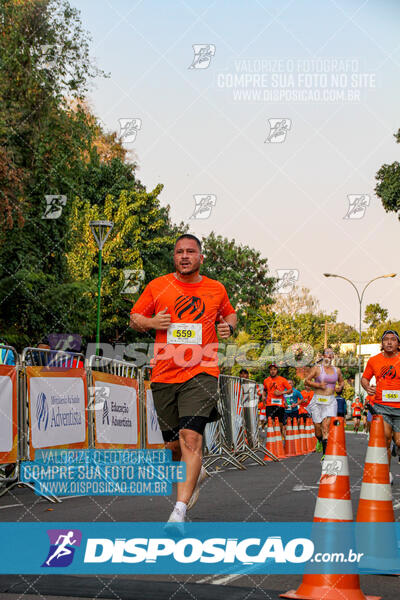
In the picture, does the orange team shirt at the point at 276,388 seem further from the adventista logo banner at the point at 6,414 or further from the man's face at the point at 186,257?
the man's face at the point at 186,257

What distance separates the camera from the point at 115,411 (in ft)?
39.1

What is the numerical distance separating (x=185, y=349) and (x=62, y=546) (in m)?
1.67

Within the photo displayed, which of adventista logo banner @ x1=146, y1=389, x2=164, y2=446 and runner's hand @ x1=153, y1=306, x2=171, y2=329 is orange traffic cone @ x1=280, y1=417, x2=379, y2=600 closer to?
runner's hand @ x1=153, y1=306, x2=171, y2=329

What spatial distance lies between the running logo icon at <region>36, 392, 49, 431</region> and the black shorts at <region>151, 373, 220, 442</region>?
3.41 meters

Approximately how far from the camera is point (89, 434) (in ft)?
35.7

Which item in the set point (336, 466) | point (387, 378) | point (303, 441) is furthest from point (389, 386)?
point (303, 441)

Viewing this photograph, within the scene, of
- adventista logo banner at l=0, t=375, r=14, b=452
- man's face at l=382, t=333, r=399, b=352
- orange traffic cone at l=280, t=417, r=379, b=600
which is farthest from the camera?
man's face at l=382, t=333, r=399, b=352

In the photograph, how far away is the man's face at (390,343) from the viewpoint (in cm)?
1114

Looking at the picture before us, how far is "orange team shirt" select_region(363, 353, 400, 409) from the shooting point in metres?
11.0

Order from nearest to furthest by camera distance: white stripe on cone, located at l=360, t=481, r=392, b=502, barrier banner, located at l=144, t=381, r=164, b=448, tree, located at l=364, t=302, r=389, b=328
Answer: white stripe on cone, located at l=360, t=481, r=392, b=502 → barrier banner, located at l=144, t=381, r=164, b=448 → tree, located at l=364, t=302, r=389, b=328

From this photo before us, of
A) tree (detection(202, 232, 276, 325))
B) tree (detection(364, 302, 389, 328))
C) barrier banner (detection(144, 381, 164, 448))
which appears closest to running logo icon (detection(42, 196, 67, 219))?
barrier banner (detection(144, 381, 164, 448))

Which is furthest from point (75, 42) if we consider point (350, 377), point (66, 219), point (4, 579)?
point (350, 377)

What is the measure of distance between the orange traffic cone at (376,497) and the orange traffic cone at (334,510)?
686mm

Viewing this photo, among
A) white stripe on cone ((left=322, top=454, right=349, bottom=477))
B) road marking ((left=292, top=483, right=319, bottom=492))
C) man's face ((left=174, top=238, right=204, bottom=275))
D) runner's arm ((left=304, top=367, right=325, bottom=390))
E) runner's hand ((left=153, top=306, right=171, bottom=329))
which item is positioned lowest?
road marking ((left=292, top=483, right=319, bottom=492))
